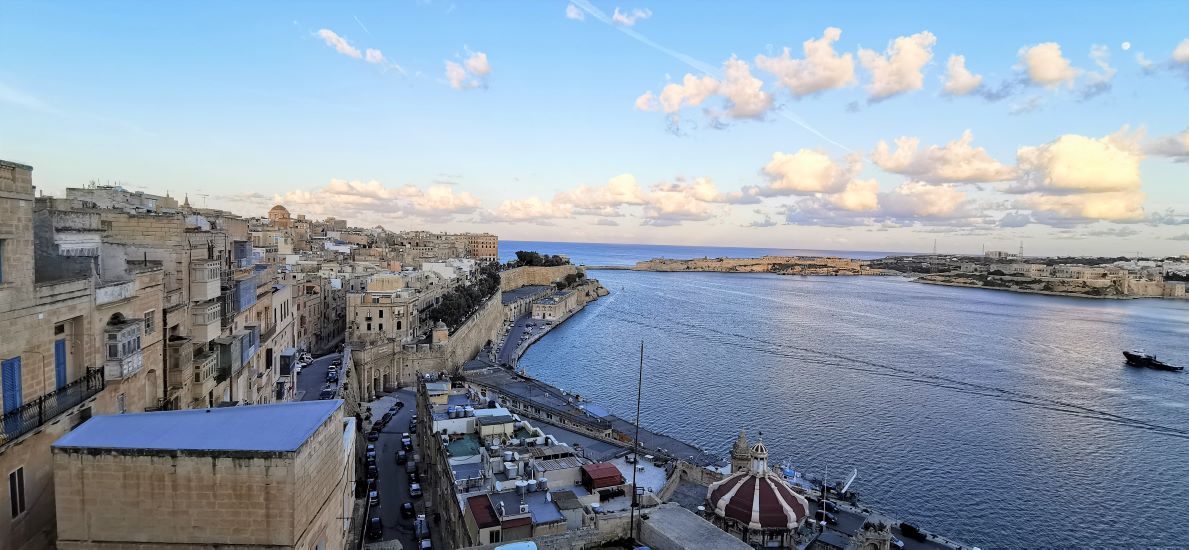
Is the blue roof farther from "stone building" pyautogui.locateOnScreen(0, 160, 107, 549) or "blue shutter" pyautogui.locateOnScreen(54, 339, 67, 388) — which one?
"blue shutter" pyautogui.locateOnScreen(54, 339, 67, 388)

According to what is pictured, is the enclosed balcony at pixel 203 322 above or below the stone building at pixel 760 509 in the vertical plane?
above

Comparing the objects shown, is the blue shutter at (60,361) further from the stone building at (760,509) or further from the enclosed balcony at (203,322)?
the stone building at (760,509)

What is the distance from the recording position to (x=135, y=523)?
6461mm

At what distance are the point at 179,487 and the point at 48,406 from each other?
7.16 ft

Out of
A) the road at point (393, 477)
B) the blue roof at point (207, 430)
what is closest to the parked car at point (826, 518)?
the road at point (393, 477)

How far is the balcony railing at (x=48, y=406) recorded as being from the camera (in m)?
6.45

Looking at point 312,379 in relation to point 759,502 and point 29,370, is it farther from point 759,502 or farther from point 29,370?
point 29,370

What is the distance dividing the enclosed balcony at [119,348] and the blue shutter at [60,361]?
0.57m

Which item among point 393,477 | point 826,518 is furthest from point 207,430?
point 826,518

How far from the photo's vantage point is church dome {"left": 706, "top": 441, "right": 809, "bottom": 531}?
15586mm

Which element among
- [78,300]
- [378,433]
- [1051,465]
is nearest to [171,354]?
[78,300]

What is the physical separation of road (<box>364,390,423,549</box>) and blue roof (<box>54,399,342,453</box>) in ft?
35.9

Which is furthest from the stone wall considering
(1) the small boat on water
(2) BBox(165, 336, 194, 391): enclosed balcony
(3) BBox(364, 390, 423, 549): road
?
(2) BBox(165, 336, 194, 391): enclosed balcony

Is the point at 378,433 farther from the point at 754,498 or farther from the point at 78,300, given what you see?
the point at 78,300
